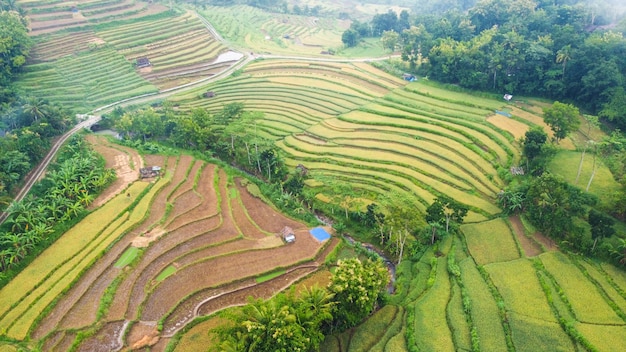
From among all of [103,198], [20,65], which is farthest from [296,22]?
[103,198]

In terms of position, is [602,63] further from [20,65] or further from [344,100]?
[20,65]

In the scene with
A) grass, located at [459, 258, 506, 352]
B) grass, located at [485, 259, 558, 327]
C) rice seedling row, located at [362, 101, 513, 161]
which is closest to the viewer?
grass, located at [459, 258, 506, 352]

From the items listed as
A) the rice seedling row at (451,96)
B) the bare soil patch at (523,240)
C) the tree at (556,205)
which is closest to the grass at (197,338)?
the bare soil patch at (523,240)

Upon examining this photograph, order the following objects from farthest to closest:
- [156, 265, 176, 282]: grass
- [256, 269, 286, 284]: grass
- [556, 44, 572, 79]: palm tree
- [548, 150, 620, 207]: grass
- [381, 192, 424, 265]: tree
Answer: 1. [556, 44, 572, 79]: palm tree
2. [548, 150, 620, 207]: grass
3. [381, 192, 424, 265]: tree
4. [256, 269, 286, 284]: grass
5. [156, 265, 176, 282]: grass

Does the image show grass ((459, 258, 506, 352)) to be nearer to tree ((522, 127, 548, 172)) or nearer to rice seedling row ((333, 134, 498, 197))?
rice seedling row ((333, 134, 498, 197))

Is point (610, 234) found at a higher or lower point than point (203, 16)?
lower

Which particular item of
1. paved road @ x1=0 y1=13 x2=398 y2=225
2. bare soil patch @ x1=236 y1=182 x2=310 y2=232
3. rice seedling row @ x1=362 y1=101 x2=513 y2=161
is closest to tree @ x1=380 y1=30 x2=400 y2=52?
paved road @ x1=0 y1=13 x2=398 y2=225

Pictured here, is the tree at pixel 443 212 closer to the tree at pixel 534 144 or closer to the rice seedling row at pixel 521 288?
the rice seedling row at pixel 521 288
